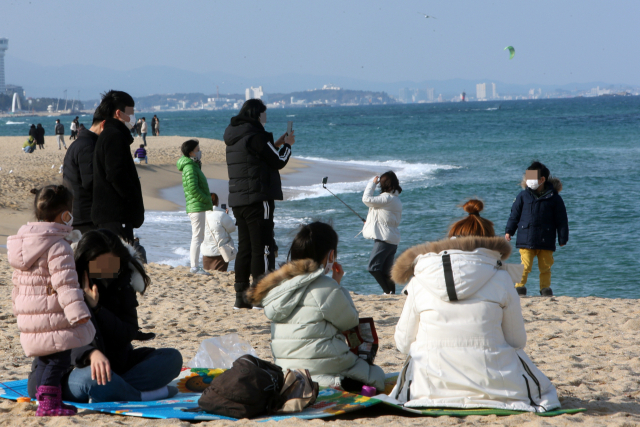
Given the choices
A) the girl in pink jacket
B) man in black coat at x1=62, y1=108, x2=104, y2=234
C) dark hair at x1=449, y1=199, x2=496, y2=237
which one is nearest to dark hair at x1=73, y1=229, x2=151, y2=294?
the girl in pink jacket

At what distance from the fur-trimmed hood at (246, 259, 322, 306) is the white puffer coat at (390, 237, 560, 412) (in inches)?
17.5

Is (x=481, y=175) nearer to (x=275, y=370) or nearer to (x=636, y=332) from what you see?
(x=636, y=332)

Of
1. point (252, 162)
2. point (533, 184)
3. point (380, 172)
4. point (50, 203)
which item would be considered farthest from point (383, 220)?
point (380, 172)

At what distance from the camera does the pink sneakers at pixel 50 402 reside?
10.3ft

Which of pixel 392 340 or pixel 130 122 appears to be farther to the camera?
pixel 392 340

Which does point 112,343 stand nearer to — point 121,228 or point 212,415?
point 212,415

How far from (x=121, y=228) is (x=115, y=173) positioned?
40 cm

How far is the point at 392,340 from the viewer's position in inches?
200

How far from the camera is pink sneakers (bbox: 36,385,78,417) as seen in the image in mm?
3139

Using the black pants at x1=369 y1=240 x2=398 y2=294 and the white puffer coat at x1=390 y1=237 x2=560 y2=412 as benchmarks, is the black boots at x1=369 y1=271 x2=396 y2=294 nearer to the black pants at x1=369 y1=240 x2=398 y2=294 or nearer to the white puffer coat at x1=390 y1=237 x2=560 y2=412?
the black pants at x1=369 y1=240 x2=398 y2=294

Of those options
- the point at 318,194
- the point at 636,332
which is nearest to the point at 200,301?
the point at 636,332

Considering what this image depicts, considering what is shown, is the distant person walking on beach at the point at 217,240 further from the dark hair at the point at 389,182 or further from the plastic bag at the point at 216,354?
the plastic bag at the point at 216,354

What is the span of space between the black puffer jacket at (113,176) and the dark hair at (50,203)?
130cm

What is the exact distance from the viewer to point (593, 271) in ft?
33.4
